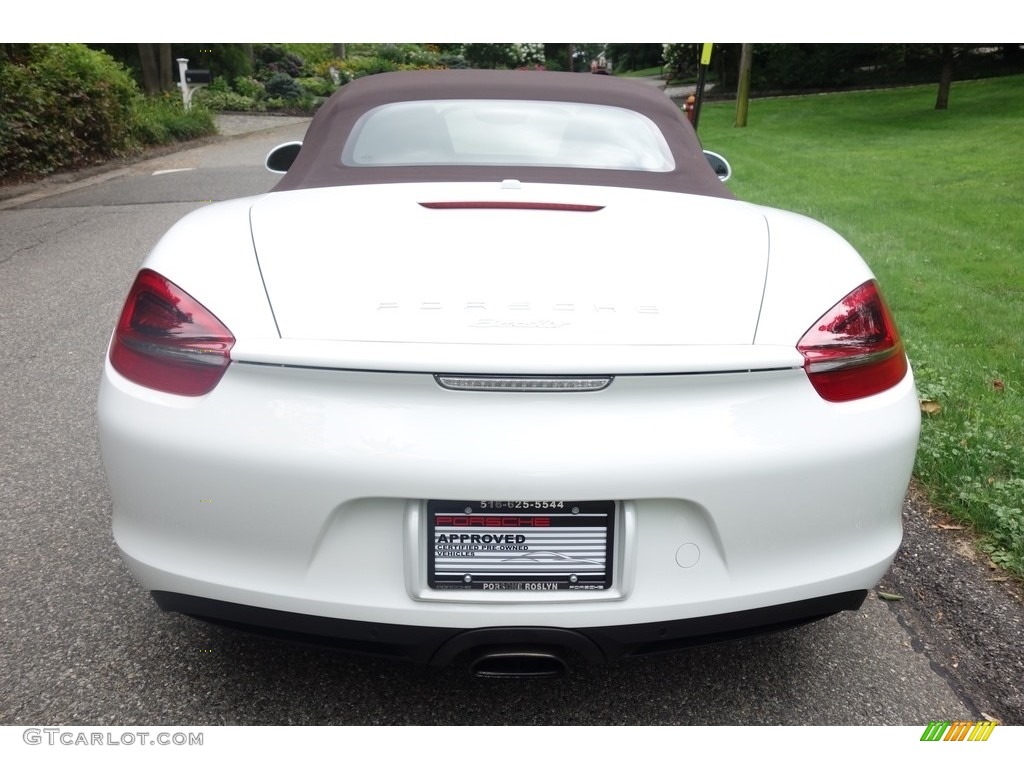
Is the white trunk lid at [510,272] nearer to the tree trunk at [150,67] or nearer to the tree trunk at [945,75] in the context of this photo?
the tree trunk at [945,75]

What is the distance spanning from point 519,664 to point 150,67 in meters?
25.0

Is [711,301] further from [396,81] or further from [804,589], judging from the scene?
[396,81]

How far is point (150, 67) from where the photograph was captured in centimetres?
2356

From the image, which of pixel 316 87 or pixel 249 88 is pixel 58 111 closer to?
pixel 249 88

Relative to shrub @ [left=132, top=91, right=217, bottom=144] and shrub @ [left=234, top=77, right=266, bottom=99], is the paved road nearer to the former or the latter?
shrub @ [left=132, top=91, right=217, bottom=144]

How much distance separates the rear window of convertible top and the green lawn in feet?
5.52

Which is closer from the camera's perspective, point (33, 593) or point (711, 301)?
point (711, 301)

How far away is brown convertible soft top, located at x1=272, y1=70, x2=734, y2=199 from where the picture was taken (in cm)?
291

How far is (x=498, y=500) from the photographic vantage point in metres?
1.80

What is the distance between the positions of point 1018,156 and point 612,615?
555 inches

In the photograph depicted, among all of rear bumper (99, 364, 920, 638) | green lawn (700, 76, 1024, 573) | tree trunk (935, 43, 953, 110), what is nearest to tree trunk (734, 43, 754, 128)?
green lawn (700, 76, 1024, 573)

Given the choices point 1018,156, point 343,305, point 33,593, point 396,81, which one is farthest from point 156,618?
point 1018,156

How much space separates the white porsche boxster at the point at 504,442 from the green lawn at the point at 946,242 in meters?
1.49

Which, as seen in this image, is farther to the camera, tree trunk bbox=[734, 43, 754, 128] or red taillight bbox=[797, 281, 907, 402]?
tree trunk bbox=[734, 43, 754, 128]
